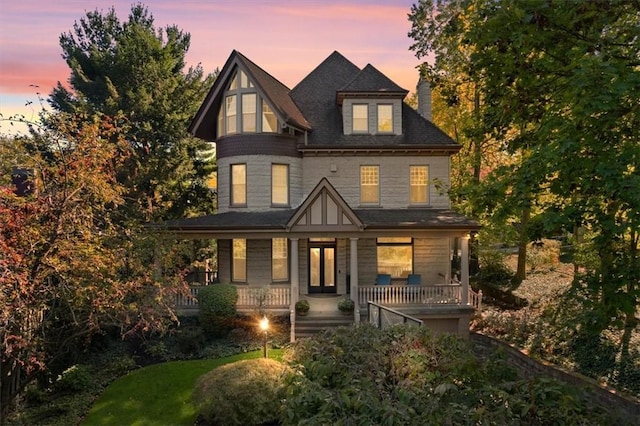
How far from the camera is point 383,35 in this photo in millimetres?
7934

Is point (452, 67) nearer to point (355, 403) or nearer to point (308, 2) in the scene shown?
point (308, 2)

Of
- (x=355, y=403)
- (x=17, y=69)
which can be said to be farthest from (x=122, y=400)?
(x=355, y=403)

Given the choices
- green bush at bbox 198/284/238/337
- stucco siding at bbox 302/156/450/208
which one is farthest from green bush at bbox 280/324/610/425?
stucco siding at bbox 302/156/450/208

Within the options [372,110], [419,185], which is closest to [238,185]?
[372,110]

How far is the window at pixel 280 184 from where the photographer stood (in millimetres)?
19250

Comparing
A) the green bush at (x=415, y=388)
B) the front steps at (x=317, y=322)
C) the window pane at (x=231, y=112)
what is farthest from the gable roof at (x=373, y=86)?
the green bush at (x=415, y=388)

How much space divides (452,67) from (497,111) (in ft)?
34.6

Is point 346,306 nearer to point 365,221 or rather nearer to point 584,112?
point 365,221

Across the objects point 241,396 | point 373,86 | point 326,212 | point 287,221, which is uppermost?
point 373,86

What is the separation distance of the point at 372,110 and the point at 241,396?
1423 centimetres

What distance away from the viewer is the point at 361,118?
1997 cm

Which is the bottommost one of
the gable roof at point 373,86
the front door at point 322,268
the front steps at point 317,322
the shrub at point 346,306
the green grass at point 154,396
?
the green grass at point 154,396

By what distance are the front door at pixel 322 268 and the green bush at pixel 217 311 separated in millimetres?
4193

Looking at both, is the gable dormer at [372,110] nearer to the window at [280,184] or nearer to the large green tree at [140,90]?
the window at [280,184]
